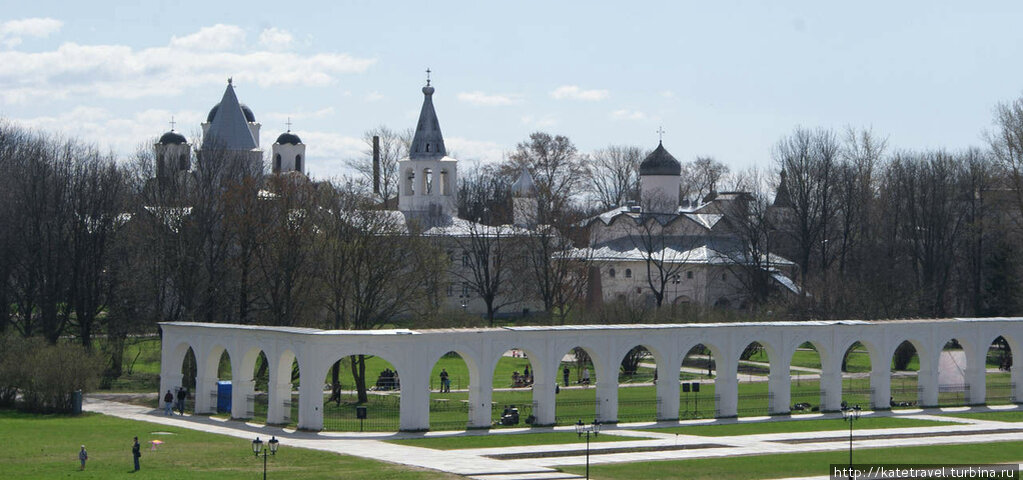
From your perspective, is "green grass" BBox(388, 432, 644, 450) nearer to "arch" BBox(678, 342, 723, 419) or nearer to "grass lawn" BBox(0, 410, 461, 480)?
"grass lawn" BBox(0, 410, 461, 480)

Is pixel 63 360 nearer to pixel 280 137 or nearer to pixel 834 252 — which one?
pixel 834 252

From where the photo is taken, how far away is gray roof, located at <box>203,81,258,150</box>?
87.9 meters

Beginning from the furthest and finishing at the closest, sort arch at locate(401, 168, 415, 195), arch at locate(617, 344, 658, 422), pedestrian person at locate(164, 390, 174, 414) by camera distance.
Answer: arch at locate(401, 168, 415, 195), arch at locate(617, 344, 658, 422), pedestrian person at locate(164, 390, 174, 414)

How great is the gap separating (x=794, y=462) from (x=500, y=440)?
7.80 m

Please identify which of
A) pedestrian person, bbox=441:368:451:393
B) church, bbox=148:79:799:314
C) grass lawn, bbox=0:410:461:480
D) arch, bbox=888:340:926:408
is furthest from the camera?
church, bbox=148:79:799:314

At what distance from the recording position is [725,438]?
43344 millimetres

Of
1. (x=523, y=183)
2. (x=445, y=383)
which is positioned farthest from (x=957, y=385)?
(x=523, y=183)

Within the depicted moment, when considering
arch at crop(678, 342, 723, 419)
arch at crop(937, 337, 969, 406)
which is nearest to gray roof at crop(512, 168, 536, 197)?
arch at crop(678, 342, 723, 419)

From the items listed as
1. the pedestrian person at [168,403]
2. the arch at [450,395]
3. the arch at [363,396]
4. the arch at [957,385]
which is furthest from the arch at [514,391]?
the arch at [957,385]

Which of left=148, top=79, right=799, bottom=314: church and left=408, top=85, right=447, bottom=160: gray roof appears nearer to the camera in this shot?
left=148, top=79, right=799, bottom=314: church

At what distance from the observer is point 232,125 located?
88938 mm

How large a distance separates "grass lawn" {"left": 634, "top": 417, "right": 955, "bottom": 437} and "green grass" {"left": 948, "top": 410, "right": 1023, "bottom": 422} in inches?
89.0

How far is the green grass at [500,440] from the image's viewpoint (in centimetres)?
4075

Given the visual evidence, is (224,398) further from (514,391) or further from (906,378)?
(906,378)
